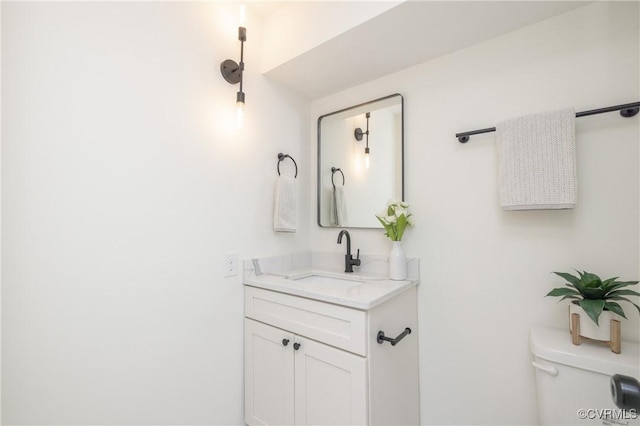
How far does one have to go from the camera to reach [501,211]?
130cm

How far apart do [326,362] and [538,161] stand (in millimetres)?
1219

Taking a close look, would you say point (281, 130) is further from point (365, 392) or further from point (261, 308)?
point (365, 392)

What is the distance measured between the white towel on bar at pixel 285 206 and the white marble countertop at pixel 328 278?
0.21 m

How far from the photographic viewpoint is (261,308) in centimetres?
146

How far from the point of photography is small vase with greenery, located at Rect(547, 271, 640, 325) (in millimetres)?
926

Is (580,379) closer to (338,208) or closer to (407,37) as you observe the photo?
(338,208)

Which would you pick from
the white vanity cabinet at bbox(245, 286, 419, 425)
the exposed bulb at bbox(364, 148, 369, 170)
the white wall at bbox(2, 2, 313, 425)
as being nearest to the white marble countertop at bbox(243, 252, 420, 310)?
the white vanity cabinet at bbox(245, 286, 419, 425)

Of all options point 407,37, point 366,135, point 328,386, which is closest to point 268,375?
point 328,386

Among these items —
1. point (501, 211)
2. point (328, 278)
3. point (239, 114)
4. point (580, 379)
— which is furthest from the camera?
point (328, 278)

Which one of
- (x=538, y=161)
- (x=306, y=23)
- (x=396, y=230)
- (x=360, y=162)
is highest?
(x=306, y=23)

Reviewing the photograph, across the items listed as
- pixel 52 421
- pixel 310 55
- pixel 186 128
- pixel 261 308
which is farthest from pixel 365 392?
pixel 310 55

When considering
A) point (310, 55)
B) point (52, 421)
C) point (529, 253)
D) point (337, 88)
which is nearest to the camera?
point (52, 421)

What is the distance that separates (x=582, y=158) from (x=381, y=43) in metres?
1.03

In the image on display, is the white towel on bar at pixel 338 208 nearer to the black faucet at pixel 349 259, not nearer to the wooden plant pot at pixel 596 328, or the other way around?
the black faucet at pixel 349 259
